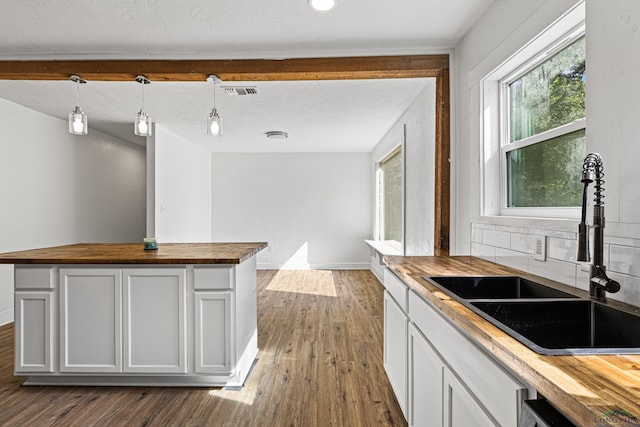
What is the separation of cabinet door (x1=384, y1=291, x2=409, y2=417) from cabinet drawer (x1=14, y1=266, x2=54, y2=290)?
217 cm

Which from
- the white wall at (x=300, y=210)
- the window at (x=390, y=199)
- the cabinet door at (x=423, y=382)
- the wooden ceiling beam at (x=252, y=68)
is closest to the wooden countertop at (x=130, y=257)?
the cabinet door at (x=423, y=382)

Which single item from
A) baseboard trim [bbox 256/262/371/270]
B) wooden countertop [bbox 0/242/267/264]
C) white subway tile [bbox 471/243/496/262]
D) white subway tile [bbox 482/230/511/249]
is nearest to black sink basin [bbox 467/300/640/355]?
white subway tile [bbox 482/230/511/249]

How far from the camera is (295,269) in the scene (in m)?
7.60

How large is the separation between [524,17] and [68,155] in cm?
525

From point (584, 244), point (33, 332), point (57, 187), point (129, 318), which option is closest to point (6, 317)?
point (57, 187)

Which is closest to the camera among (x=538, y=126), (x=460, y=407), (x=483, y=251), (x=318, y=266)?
(x=460, y=407)

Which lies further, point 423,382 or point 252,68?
point 252,68

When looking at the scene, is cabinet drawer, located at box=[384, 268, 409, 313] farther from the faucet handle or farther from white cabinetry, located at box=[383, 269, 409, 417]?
the faucet handle

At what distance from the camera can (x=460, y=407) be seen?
119 cm

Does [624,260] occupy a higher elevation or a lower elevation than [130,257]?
higher

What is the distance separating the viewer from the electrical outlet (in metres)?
1.74

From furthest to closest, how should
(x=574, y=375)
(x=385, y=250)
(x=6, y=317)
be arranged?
(x=385, y=250) < (x=6, y=317) < (x=574, y=375)

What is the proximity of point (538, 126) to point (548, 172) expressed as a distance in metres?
0.26

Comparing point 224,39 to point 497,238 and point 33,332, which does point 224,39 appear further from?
point 33,332
